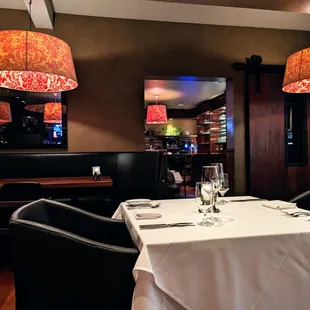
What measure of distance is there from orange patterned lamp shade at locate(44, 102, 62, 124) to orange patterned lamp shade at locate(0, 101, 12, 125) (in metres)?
0.43

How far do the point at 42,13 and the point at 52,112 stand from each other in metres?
1.16

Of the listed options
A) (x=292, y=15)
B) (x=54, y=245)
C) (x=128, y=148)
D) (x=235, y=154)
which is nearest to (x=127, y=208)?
(x=54, y=245)

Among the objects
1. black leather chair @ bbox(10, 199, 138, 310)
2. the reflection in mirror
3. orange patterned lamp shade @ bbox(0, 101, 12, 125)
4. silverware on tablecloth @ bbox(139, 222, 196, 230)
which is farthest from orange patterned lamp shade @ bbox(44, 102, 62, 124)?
the reflection in mirror

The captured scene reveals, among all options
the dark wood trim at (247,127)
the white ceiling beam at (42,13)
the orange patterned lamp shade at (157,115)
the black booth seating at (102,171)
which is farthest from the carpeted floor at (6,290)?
the orange patterned lamp shade at (157,115)

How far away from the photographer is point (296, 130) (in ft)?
15.7

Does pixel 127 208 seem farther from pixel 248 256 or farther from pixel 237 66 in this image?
pixel 237 66

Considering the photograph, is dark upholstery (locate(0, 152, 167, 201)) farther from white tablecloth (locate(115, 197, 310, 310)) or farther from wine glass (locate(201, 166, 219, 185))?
white tablecloth (locate(115, 197, 310, 310))

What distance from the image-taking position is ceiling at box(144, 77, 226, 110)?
266 inches

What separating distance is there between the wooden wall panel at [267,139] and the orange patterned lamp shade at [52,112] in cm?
266

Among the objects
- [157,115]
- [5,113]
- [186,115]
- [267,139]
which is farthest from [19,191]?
[186,115]

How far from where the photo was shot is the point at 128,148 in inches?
165

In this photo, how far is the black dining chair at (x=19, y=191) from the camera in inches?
105

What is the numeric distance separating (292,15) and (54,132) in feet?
11.7

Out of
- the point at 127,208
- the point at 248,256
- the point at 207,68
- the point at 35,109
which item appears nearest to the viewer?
the point at 248,256
